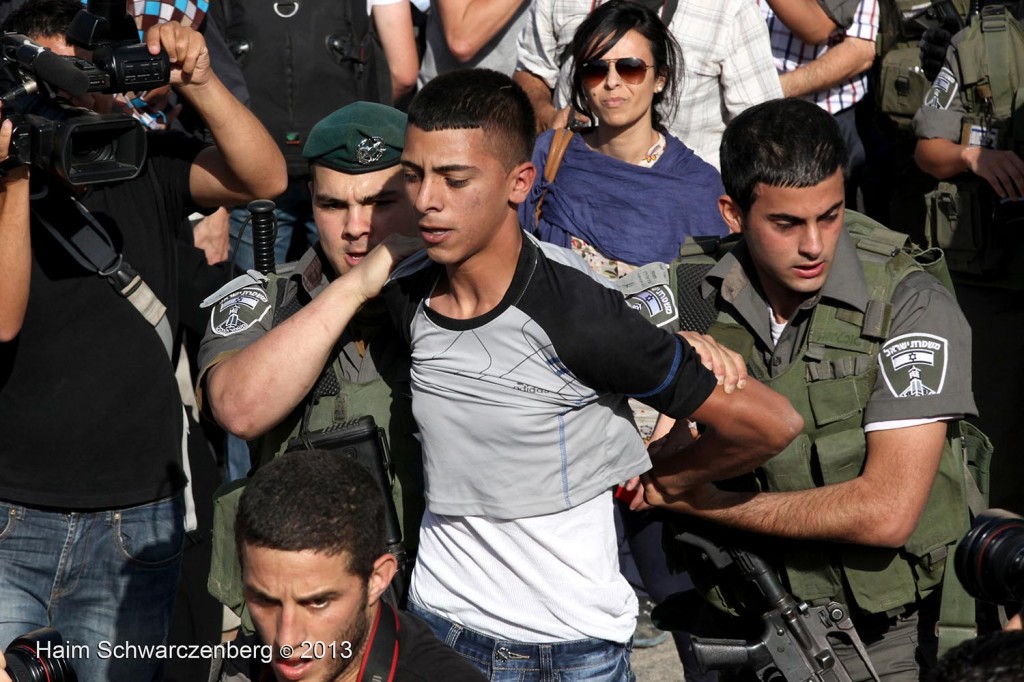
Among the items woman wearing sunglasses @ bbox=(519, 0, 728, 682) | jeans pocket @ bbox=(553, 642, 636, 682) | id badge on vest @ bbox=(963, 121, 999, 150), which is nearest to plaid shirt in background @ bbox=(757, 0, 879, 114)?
id badge on vest @ bbox=(963, 121, 999, 150)

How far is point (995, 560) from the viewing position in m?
2.65

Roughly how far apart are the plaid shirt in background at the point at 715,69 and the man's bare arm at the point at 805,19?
2.33 feet

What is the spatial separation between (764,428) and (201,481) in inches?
115

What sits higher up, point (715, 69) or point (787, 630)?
point (715, 69)

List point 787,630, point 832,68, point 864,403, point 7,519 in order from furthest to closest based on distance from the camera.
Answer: point 832,68 → point 7,519 → point 787,630 → point 864,403

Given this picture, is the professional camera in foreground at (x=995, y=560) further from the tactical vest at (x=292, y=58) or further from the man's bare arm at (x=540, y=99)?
the tactical vest at (x=292, y=58)

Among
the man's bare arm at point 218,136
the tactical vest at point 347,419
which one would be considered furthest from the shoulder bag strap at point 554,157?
the tactical vest at point 347,419

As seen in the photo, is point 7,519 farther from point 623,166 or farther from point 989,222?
point 989,222

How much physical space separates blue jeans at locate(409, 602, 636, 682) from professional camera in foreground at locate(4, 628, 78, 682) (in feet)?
2.93

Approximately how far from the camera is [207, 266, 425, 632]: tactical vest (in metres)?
3.47

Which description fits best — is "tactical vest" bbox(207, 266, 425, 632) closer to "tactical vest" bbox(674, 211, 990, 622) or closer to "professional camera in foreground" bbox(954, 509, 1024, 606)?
"tactical vest" bbox(674, 211, 990, 622)

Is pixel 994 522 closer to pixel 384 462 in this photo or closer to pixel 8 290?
pixel 384 462

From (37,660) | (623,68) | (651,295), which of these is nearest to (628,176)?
(623,68)

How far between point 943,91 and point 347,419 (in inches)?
128
